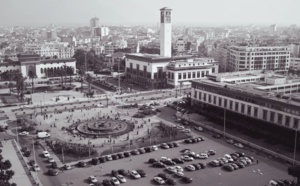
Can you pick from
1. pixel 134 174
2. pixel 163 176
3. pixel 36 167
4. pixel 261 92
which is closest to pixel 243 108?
pixel 261 92

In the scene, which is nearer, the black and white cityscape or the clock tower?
the black and white cityscape

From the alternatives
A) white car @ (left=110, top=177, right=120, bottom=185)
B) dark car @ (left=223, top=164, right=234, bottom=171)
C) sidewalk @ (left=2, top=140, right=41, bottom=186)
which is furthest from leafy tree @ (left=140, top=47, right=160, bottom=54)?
white car @ (left=110, top=177, right=120, bottom=185)

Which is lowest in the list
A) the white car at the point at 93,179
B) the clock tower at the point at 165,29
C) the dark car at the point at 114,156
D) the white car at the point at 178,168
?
the white car at the point at 93,179

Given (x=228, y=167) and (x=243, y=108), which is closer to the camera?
(x=228, y=167)

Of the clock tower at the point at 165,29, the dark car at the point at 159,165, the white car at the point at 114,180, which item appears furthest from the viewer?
the clock tower at the point at 165,29

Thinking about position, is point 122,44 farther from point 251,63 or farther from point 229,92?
point 229,92

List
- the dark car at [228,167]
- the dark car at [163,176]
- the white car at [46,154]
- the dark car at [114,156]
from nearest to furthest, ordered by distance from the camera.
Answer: the dark car at [163,176] → the dark car at [228,167] → the dark car at [114,156] → the white car at [46,154]

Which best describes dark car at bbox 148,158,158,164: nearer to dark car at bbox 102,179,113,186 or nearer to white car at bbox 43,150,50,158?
dark car at bbox 102,179,113,186

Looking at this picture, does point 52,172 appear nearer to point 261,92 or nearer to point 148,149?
point 148,149

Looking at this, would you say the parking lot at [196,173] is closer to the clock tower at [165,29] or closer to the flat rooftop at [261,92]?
the flat rooftop at [261,92]

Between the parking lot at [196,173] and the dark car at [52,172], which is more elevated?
the dark car at [52,172]

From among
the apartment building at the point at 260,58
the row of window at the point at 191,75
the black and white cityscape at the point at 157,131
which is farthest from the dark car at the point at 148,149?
the apartment building at the point at 260,58

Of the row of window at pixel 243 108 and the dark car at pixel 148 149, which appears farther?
the row of window at pixel 243 108
